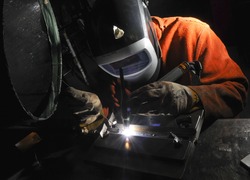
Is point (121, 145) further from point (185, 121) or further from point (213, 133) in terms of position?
point (213, 133)

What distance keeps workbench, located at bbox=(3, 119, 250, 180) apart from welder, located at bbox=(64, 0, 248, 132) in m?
0.25

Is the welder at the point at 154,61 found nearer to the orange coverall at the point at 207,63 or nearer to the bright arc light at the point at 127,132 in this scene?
the orange coverall at the point at 207,63

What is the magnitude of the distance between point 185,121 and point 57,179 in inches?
32.6

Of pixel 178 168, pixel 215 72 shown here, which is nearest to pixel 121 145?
pixel 178 168

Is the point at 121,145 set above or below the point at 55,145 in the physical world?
above

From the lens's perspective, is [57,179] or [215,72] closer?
[57,179]

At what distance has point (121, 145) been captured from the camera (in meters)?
1.25

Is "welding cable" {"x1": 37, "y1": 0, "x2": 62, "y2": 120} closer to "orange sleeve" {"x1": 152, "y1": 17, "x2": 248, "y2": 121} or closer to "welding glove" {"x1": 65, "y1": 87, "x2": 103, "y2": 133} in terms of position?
"welding glove" {"x1": 65, "y1": 87, "x2": 103, "y2": 133}

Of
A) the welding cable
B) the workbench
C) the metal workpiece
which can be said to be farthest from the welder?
the welding cable

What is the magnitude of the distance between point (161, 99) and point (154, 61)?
406 millimetres

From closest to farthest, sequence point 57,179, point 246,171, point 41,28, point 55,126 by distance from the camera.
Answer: point 246,171 < point 41,28 < point 57,179 < point 55,126

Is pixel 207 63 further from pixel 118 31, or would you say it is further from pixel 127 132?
pixel 127 132

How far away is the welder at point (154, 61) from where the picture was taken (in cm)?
150

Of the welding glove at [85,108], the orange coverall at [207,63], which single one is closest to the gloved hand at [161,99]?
the orange coverall at [207,63]
